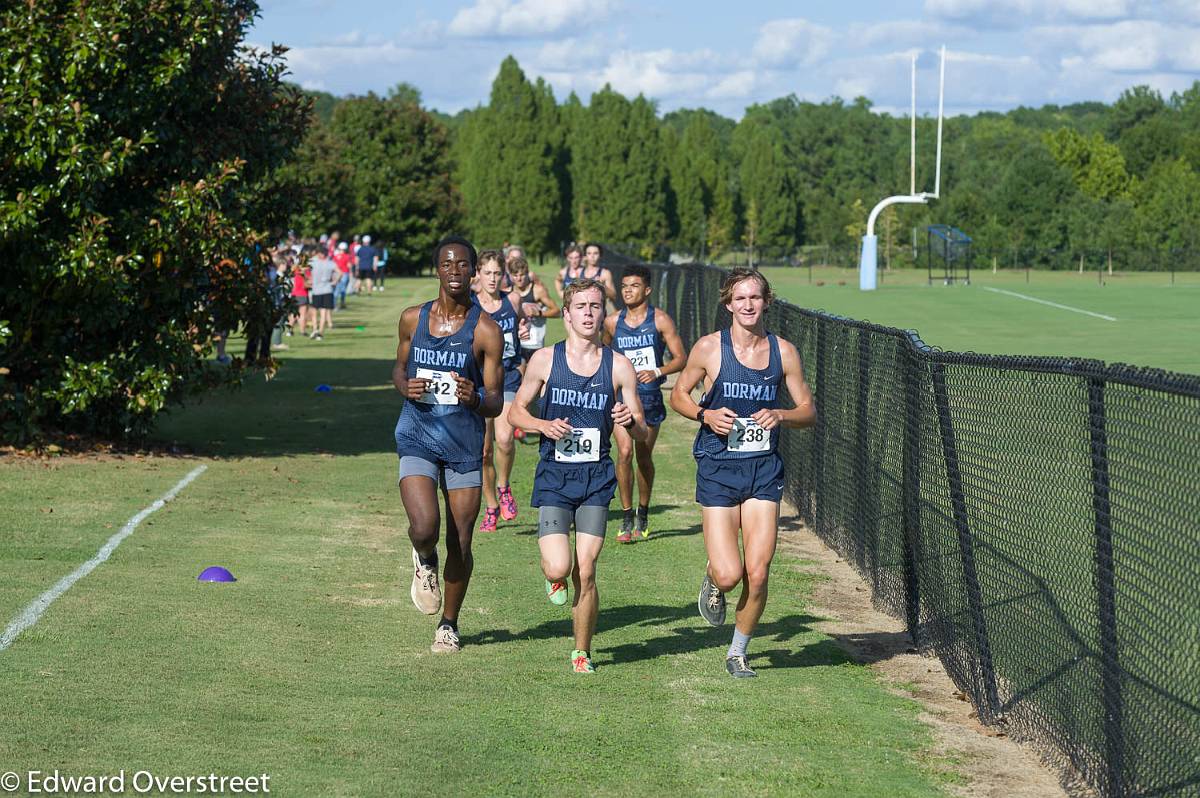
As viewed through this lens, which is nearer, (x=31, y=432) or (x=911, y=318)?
(x=31, y=432)

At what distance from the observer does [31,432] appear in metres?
16.8

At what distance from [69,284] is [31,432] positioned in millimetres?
1726

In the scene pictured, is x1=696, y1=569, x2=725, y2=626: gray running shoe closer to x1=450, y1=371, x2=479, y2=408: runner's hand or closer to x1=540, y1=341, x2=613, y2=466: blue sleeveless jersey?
x1=540, y1=341, x2=613, y2=466: blue sleeveless jersey

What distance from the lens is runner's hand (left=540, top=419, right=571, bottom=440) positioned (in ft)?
27.3

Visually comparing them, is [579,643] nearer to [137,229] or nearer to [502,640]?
[502,640]

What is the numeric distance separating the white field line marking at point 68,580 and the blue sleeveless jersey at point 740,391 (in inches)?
152

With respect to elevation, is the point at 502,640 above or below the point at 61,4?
below

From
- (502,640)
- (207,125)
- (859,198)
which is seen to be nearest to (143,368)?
(207,125)

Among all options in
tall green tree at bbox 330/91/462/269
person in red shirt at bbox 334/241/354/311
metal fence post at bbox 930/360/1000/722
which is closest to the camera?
metal fence post at bbox 930/360/1000/722

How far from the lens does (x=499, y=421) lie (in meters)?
14.0

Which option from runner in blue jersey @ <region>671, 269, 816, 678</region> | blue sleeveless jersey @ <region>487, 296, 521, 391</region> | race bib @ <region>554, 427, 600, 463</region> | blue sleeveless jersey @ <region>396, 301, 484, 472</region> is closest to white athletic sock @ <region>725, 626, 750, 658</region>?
runner in blue jersey @ <region>671, 269, 816, 678</region>

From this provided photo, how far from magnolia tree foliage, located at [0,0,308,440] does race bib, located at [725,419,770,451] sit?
9.08 m

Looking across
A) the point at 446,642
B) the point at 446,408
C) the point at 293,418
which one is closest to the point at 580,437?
the point at 446,408

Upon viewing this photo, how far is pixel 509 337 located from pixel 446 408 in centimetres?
495
